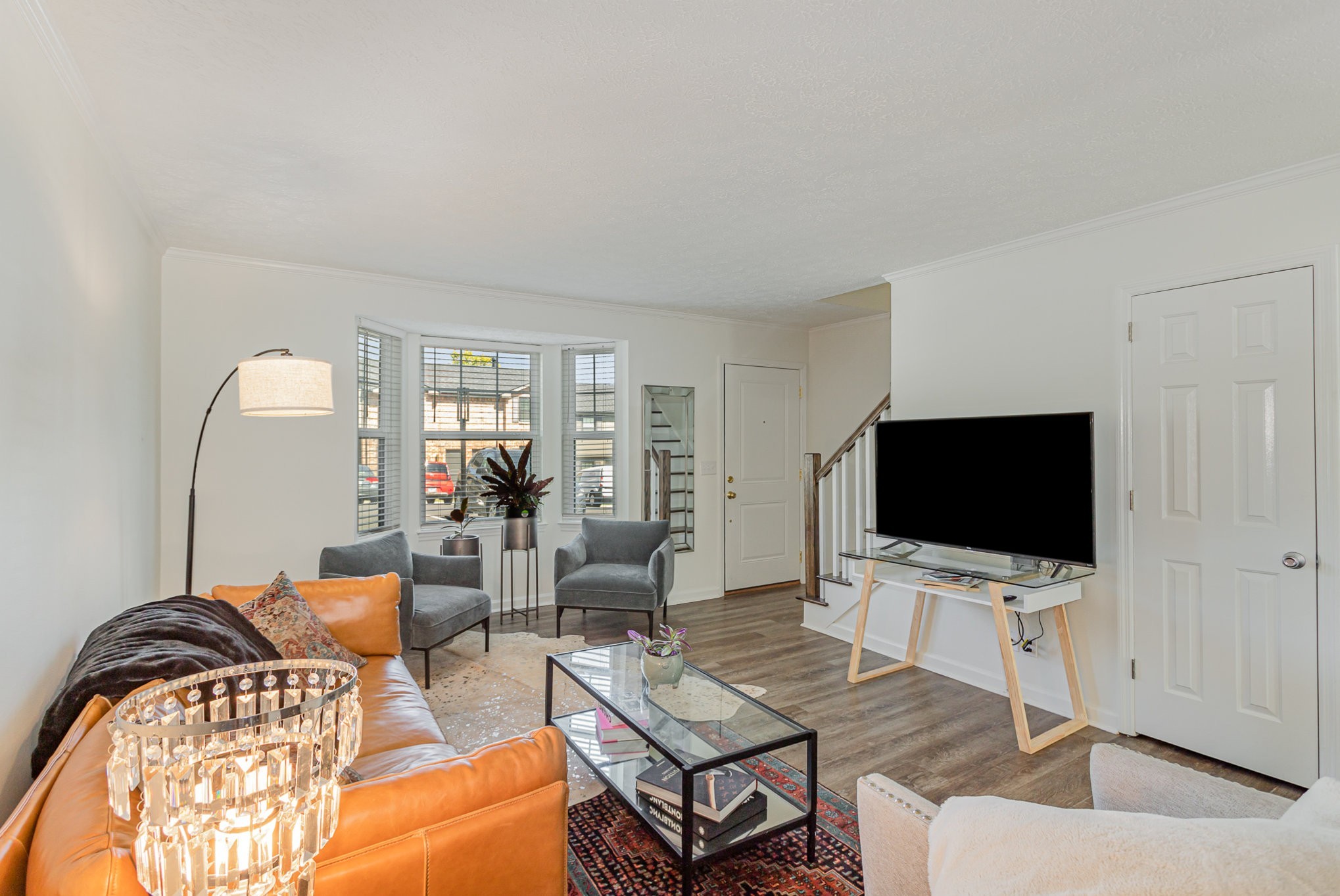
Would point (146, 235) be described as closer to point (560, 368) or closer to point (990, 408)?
point (560, 368)

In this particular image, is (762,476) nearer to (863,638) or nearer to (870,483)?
(870,483)

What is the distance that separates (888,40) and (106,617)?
3.15m

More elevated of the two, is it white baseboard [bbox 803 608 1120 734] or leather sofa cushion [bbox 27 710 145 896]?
leather sofa cushion [bbox 27 710 145 896]

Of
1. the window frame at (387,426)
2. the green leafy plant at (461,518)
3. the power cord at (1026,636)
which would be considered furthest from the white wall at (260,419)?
the power cord at (1026,636)

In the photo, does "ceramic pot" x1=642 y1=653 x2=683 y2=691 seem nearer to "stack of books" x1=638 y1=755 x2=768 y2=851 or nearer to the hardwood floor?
"stack of books" x1=638 y1=755 x2=768 y2=851

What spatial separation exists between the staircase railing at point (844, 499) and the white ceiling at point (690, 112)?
1.45 metres

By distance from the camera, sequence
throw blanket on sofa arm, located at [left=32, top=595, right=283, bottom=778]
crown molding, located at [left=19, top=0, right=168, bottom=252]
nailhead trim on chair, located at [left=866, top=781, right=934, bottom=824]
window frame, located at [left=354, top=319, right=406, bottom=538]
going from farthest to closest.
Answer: window frame, located at [left=354, top=319, right=406, bottom=538], crown molding, located at [left=19, top=0, right=168, bottom=252], throw blanket on sofa arm, located at [left=32, top=595, right=283, bottom=778], nailhead trim on chair, located at [left=866, top=781, right=934, bottom=824]

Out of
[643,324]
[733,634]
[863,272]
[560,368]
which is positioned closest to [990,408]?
[863,272]

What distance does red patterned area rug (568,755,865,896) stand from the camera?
6.54 feet

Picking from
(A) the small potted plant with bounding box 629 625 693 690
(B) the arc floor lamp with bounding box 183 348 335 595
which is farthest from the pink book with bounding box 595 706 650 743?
(B) the arc floor lamp with bounding box 183 348 335 595

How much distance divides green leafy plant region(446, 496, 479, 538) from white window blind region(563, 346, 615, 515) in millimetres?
851

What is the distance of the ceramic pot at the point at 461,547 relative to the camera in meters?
4.47

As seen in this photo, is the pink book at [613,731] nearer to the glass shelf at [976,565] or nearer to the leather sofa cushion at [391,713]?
the leather sofa cushion at [391,713]

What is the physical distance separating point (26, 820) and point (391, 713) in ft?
4.17
